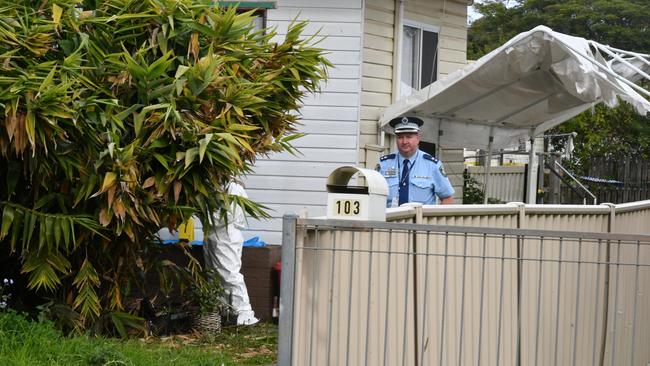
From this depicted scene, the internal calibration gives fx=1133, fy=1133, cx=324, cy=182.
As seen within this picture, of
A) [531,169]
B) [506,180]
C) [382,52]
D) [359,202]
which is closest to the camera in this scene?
[359,202]

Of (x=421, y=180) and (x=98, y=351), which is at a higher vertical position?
(x=421, y=180)

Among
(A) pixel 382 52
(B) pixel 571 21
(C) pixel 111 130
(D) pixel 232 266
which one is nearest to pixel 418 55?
(A) pixel 382 52

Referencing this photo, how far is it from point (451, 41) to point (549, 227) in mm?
7723

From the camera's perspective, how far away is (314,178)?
535 inches

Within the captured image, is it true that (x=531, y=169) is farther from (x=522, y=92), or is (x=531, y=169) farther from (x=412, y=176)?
(x=412, y=176)

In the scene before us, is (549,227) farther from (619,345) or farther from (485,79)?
(485,79)

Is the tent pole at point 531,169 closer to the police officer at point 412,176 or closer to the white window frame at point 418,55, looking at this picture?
the white window frame at point 418,55

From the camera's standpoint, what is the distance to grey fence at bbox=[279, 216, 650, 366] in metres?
5.70

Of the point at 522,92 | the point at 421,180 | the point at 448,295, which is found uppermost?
the point at 522,92

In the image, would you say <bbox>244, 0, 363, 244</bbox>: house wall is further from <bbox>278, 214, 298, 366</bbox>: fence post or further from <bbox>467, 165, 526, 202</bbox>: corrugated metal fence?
<bbox>467, 165, 526, 202</bbox>: corrugated metal fence

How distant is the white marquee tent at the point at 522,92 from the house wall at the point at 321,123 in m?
0.59

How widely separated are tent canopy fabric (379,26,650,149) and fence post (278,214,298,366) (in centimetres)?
636

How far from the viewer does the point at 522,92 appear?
1406 centimetres

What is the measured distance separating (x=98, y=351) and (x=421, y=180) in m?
4.13
